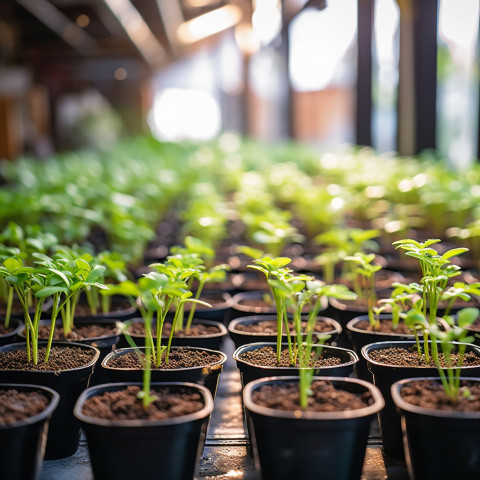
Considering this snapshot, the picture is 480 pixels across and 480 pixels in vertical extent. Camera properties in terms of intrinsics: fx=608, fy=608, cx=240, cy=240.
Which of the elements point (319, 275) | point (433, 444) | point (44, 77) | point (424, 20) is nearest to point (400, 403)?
point (433, 444)

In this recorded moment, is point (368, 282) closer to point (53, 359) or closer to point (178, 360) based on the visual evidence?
point (178, 360)

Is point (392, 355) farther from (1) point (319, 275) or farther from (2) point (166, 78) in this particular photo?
(2) point (166, 78)

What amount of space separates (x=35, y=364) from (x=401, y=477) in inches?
36.2

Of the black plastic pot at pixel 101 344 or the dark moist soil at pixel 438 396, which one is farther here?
the black plastic pot at pixel 101 344

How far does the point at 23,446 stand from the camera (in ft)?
3.84

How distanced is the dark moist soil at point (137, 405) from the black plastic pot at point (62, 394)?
17cm

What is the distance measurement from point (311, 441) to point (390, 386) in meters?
0.38

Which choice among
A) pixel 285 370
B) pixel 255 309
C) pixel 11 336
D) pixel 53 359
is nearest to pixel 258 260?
pixel 285 370

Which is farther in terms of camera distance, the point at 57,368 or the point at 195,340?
the point at 195,340

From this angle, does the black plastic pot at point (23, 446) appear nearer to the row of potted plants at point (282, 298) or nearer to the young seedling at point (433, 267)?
the row of potted plants at point (282, 298)

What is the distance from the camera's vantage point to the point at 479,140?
4.93 m

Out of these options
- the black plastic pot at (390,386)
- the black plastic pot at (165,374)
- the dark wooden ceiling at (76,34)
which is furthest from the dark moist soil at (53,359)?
the dark wooden ceiling at (76,34)

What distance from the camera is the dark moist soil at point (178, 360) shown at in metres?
1.50

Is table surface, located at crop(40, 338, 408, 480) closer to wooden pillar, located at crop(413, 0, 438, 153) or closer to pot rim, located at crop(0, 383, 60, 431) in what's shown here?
pot rim, located at crop(0, 383, 60, 431)
